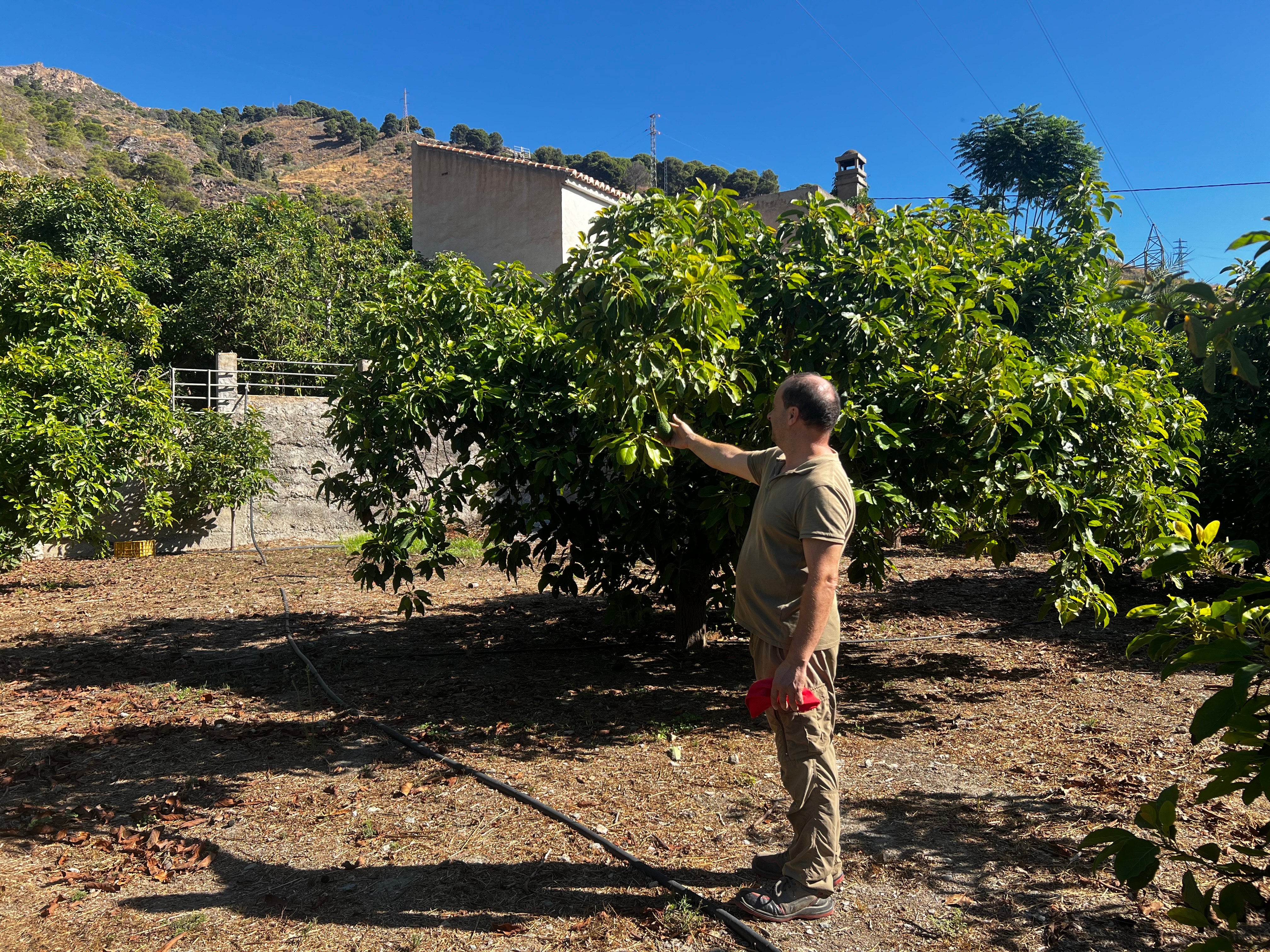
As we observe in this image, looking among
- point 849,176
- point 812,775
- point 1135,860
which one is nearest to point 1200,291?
point 1135,860

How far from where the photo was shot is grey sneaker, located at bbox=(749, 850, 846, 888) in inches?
125

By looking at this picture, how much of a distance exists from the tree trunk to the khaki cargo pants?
289 centimetres

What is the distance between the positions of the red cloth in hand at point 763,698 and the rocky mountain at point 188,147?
37129 millimetres

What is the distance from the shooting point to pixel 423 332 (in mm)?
5578

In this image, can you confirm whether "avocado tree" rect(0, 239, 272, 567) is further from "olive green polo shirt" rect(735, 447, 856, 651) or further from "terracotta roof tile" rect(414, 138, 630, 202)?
"terracotta roof tile" rect(414, 138, 630, 202)

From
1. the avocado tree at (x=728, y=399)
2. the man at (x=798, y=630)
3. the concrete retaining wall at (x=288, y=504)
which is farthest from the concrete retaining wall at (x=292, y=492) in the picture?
the man at (x=798, y=630)

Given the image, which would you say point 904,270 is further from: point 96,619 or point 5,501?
point 5,501

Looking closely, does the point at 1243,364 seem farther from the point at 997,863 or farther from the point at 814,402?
the point at 997,863

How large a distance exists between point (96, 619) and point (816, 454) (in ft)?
25.2

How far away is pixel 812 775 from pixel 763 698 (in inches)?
12.2

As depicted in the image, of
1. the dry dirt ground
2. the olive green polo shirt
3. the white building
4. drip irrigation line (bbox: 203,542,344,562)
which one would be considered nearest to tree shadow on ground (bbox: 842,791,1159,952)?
the dry dirt ground

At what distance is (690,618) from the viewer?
6312 mm

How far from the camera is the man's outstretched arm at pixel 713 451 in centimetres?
332

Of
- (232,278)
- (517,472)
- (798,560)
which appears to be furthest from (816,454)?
(232,278)
